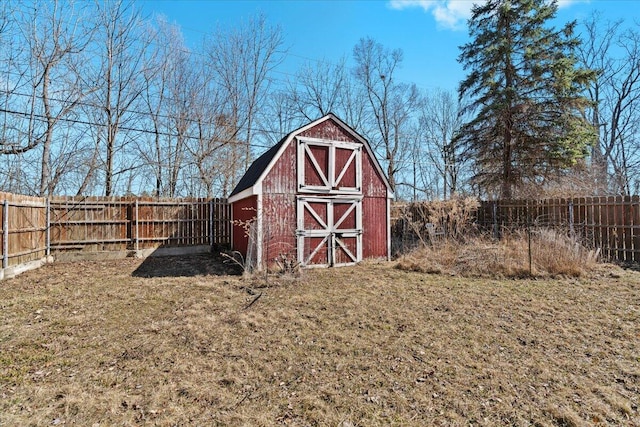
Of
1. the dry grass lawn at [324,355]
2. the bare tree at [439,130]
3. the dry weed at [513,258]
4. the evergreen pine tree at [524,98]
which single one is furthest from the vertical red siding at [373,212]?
the bare tree at [439,130]

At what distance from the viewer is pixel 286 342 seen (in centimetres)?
405

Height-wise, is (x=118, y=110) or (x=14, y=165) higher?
(x=118, y=110)

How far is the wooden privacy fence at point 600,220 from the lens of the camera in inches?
335

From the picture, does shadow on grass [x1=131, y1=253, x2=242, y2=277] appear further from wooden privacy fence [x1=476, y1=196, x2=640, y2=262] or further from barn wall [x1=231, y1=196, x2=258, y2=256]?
wooden privacy fence [x1=476, y1=196, x2=640, y2=262]

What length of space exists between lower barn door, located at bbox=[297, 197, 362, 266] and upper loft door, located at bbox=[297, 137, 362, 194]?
355mm

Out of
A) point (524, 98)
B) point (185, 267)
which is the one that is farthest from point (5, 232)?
point (524, 98)

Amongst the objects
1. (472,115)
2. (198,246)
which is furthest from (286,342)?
(472,115)

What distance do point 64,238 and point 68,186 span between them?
503cm

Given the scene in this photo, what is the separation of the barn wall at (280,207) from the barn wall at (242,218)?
46 cm

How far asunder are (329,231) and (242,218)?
301 centimetres

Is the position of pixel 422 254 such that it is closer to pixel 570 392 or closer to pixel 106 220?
pixel 570 392

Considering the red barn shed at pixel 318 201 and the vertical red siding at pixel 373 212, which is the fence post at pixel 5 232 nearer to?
Answer: the red barn shed at pixel 318 201

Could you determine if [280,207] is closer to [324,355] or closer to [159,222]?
[324,355]

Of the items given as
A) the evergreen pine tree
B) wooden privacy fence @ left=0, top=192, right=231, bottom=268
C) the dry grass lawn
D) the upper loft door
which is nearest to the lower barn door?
the upper loft door
